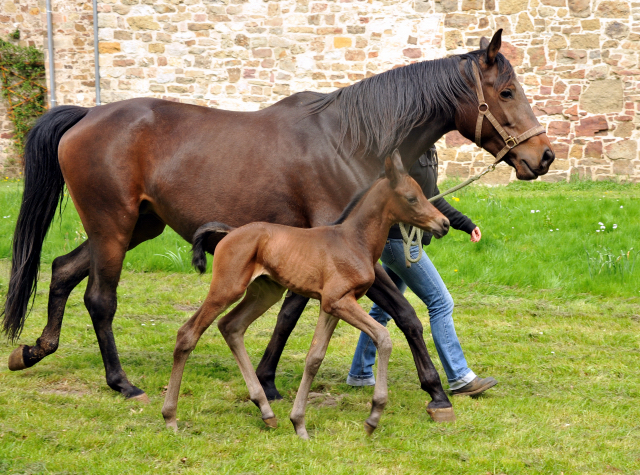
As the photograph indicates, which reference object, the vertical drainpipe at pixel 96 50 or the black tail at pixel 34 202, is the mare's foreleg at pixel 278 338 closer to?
the black tail at pixel 34 202

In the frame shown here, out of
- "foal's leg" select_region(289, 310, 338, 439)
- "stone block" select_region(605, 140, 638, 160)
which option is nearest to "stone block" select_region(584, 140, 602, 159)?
"stone block" select_region(605, 140, 638, 160)

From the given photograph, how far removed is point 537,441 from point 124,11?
1211cm

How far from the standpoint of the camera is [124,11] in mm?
13398

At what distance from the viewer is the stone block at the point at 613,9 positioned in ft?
39.5

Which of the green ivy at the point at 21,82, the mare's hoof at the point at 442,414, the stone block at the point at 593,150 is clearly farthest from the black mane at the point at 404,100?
the green ivy at the point at 21,82

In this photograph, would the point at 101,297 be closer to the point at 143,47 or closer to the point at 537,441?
the point at 537,441

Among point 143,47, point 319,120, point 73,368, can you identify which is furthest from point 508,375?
point 143,47

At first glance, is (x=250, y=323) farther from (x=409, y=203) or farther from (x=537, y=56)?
(x=537, y=56)

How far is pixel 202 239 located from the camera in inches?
161

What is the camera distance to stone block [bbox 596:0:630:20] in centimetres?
1205

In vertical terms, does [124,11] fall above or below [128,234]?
above

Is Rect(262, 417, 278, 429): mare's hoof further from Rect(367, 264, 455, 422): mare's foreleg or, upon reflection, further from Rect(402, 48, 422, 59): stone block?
Rect(402, 48, 422, 59): stone block

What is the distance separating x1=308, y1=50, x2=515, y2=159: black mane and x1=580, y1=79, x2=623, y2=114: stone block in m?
8.76

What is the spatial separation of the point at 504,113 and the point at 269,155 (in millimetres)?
1559
